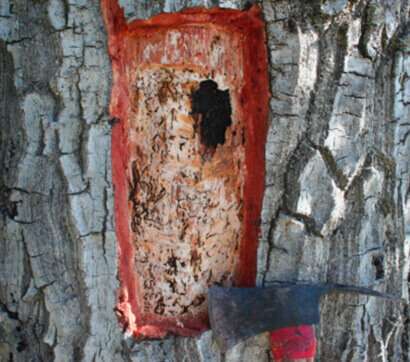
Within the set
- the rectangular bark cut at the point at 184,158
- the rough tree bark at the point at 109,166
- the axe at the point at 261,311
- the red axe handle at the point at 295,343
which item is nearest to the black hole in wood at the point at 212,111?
the rectangular bark cut at the point at 184,158

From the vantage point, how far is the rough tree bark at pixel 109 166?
1718mm

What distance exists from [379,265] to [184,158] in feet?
2.12

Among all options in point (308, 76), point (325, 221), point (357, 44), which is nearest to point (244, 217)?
point (325, 221)

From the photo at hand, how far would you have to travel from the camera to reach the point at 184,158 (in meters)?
1.78

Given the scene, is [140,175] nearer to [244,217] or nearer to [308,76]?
[244,217]

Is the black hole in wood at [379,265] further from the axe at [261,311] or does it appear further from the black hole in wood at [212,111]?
the black hole in wood at [212,111]

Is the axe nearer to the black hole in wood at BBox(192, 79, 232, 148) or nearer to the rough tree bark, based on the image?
the rough tree bark

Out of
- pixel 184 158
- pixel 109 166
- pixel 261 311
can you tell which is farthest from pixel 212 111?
pixel 261 311

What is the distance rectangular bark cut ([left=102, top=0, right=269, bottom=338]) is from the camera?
5.70 ft

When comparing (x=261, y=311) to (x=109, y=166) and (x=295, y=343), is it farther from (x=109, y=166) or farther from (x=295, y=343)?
(x=109, y=166)

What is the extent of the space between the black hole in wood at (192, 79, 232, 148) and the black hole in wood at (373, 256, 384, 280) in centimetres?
56

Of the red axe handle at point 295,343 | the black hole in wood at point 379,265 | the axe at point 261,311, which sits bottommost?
the red axe handle at point 295,343

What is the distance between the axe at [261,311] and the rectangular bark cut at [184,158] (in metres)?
0.07

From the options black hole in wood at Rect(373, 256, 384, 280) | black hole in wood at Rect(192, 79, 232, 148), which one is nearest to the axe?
black hole in wood at Rect(373, 256, 384, 280)
